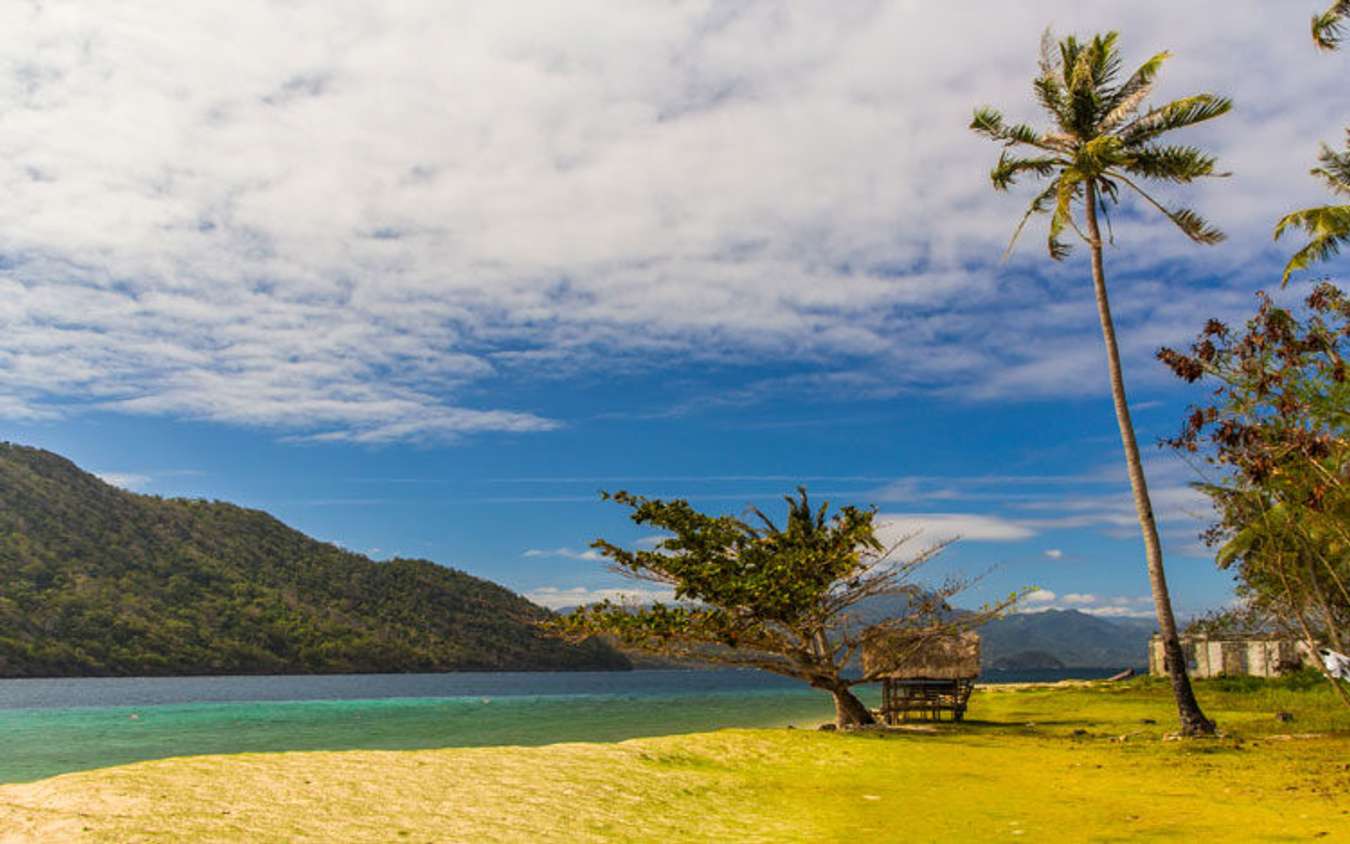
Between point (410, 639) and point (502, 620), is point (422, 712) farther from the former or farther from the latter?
point (502, 620)

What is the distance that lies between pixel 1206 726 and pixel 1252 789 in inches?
294

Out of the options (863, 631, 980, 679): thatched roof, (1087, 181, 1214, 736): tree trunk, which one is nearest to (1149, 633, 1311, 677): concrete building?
(863, 631, 980, 679): thatched roof

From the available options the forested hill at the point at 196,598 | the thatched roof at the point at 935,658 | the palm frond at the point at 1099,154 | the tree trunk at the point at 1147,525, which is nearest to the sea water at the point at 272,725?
the thatched roof at the point at 935,658

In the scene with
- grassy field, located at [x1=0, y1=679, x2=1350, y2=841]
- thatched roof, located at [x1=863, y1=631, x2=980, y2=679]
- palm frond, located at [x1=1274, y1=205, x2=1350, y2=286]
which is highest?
palm frond, located at [x1=1274, y1=205, x2=1350, y2=286]

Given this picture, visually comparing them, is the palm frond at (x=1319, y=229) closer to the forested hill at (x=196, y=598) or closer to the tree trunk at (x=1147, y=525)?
the tree trunk at (x=1147, y=525)

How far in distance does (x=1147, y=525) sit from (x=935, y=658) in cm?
817

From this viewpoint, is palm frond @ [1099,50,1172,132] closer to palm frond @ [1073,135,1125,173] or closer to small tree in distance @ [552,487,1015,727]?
palm frond @ [1073,135,1125,173]

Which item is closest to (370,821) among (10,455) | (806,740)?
(806,740)

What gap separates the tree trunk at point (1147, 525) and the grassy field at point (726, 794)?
3.71 feet

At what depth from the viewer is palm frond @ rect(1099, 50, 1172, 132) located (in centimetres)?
2035

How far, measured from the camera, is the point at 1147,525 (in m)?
20.4

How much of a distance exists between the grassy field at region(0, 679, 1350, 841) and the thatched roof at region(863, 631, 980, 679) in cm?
572

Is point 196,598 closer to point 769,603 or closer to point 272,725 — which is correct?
point 272,725

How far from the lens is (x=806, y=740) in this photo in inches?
685
